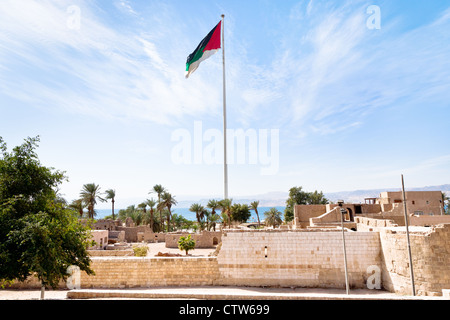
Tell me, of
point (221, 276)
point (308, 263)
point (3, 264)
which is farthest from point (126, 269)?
point (308, 263)

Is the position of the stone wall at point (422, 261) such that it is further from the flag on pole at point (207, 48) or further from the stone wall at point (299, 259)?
the flag on pole at point (207, 48)

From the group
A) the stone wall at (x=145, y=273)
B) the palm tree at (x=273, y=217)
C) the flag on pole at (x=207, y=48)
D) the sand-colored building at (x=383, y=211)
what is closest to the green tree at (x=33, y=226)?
the stone wall at (x=145, y=273)

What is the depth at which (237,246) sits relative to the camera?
601 inches

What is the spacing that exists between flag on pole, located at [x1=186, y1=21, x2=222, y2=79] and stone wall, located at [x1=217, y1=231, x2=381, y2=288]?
→ 18.8 m

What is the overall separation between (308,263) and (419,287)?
514 cm

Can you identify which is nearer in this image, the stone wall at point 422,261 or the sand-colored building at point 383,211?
the stone wall at point 422,261

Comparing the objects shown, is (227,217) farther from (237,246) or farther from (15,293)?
(15,293)

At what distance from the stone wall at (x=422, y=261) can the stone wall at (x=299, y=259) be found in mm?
1144

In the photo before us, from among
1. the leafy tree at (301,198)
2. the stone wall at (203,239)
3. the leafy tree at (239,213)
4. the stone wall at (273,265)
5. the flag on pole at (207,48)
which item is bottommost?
the stone wall at (203,239)

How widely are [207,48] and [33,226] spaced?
22148 millimetres

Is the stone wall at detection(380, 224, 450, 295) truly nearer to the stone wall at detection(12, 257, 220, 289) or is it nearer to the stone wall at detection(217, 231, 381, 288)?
the stone wall at detection(217, 231, 381, 288)

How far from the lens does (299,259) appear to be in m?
14.6

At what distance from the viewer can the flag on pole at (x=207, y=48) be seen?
26141 millimetres

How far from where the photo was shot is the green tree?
945 cm
